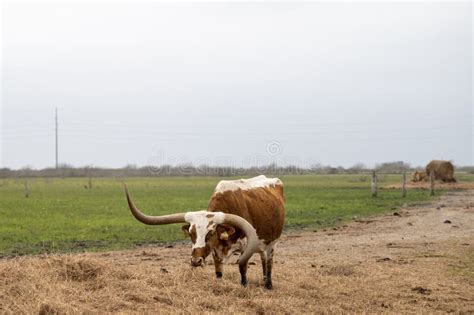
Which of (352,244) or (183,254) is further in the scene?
(352,244)

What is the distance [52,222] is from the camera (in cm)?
2523

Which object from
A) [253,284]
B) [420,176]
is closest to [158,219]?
[253,284]

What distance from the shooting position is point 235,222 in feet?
34.0

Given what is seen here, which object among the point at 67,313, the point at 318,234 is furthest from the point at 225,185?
the point at 318,234

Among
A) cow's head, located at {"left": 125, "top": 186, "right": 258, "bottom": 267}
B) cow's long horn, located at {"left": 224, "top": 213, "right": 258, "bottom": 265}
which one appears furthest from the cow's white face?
cow's long horn, located at {"left": 224, "top": 213, "right": 258, "bottom": 265}

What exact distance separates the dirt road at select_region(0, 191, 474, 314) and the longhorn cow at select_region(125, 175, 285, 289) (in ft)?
1.91

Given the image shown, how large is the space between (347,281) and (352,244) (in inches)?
261

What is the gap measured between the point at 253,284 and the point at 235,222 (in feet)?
5.81

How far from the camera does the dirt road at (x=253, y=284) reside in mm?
9125

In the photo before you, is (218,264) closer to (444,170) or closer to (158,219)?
(158,219)

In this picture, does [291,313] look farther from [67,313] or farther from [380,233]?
[380,233]

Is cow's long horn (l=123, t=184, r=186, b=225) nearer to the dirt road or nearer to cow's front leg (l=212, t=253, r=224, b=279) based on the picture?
cow's front leg (l=212, t=253, r=224, b=279)

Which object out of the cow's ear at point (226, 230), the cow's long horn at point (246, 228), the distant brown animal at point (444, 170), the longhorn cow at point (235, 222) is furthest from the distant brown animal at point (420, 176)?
the cow's ear at point (226, 230)

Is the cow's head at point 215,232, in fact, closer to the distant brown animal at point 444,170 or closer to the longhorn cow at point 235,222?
the longhorn cow at point 235,222
